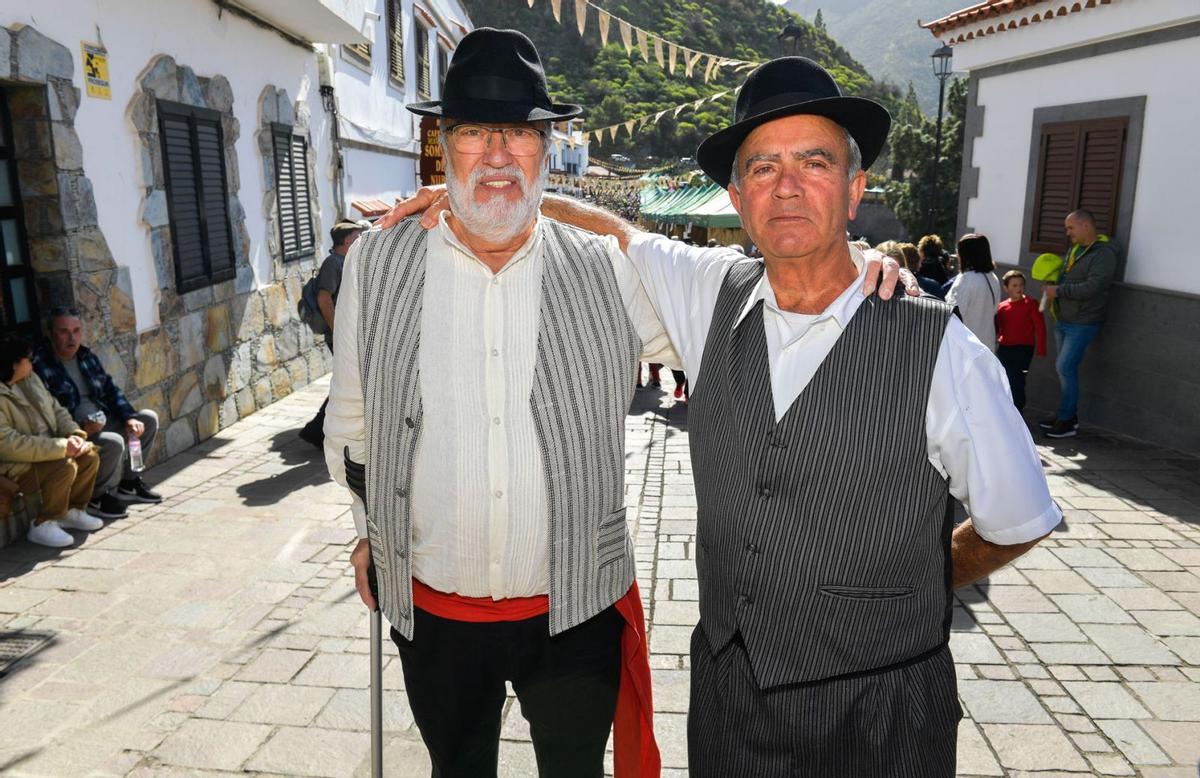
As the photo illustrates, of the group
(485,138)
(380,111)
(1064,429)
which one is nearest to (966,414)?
(485,138)

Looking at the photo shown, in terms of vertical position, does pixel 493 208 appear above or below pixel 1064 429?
above

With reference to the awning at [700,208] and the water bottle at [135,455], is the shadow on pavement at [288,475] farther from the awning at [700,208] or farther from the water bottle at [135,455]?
the awning at [700,208]

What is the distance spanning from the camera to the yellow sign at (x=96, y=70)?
18.0 feet

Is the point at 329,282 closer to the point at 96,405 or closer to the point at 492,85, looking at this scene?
the point at 96,405

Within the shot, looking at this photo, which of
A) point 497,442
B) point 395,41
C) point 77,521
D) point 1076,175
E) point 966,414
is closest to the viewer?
point 966,414

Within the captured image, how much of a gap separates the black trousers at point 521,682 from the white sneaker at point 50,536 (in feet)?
11.8

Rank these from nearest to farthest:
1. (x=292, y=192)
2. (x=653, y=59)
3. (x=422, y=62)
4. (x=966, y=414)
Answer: (x=966, y=414), (x=292, y=192), (x=422, y=62), (x=653, y=59)

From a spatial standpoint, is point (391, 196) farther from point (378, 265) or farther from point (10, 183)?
point (378, 265)

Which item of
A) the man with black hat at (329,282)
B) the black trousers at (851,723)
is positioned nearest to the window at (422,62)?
the man with black hat at (329,282)

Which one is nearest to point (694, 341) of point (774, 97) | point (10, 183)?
point (774, 97)

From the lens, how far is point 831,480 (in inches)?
65.6

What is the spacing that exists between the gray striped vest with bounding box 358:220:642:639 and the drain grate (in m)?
2.42

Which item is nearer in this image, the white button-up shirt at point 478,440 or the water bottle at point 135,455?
the white button-up shirt at point 478,440

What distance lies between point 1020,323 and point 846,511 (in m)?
6.54
